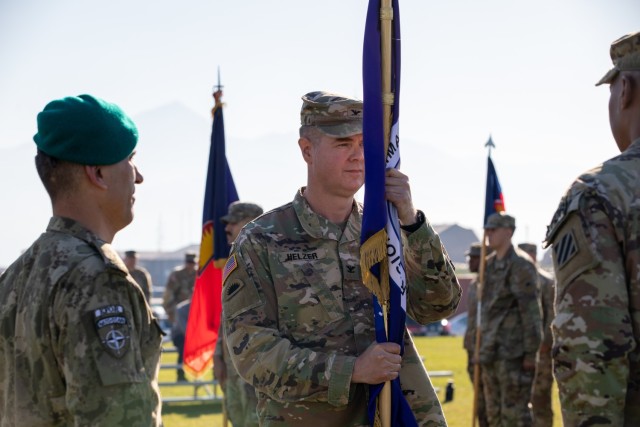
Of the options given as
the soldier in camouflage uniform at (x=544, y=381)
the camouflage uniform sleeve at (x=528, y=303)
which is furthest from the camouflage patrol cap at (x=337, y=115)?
the soldier in camouflage uniform at (x=544, y=381)

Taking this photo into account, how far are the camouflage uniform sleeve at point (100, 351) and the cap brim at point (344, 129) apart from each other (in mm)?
1427

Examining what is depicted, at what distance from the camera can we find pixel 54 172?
10.4ft

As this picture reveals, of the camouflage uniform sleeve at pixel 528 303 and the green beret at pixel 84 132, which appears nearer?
the green beret at pixel 84 132

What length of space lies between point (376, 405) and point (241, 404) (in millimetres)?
4784

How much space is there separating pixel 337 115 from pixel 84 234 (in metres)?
1.42

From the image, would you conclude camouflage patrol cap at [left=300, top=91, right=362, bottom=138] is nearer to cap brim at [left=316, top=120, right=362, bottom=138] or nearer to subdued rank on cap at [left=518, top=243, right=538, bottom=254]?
cap brim at [left=316, top=120, right=362, bottom=138]

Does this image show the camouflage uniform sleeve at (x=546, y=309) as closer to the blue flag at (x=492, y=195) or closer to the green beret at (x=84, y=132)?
the blue flag at (x=492, y=195)

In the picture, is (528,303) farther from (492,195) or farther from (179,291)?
(179,291)

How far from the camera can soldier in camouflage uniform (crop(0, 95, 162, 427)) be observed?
2834mm

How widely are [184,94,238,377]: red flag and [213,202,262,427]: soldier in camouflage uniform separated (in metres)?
0.77

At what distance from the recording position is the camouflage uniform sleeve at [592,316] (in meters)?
→ 2.92

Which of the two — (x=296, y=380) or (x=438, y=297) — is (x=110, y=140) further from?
(x=438, y=297)

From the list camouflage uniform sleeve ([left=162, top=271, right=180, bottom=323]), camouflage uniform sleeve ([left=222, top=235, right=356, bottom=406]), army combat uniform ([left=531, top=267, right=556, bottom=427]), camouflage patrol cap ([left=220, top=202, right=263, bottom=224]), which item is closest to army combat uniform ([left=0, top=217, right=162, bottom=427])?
camouflage uniform sleeve ([left=222, top=235, right=356, bottom=406])

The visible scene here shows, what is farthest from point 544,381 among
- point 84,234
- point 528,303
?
point 84,234
